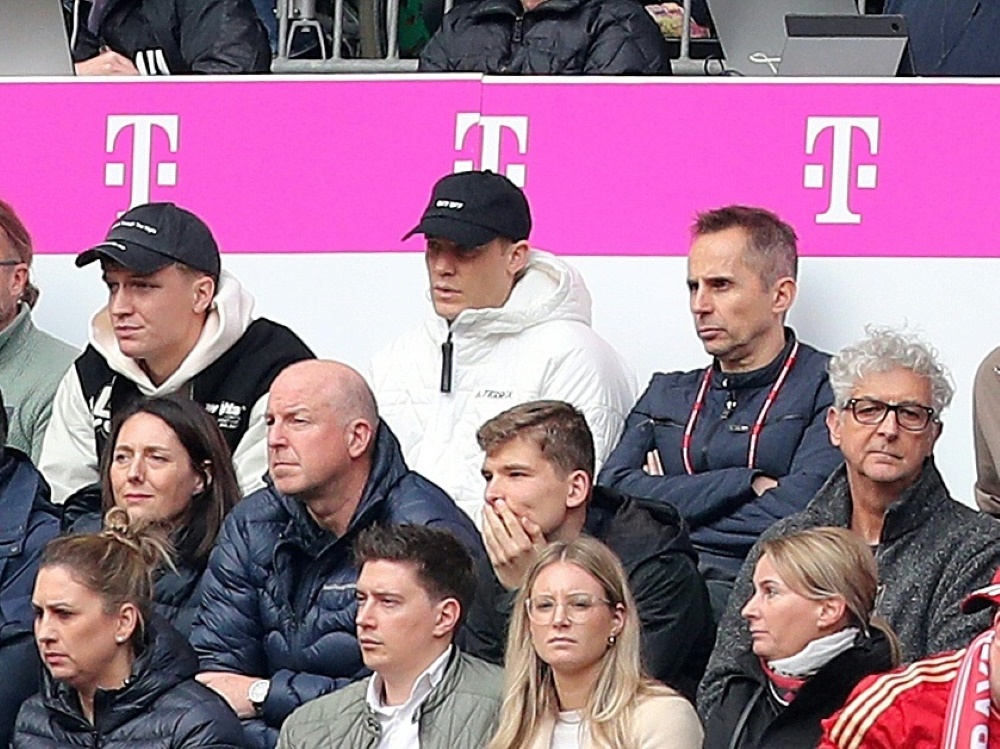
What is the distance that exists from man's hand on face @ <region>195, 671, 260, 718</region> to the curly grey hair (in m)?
1.63

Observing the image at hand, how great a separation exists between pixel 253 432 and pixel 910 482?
200cm

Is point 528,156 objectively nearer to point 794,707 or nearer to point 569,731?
point 569,731

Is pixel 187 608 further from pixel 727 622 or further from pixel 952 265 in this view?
pixel 952 265

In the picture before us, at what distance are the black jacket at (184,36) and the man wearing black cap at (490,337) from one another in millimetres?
1711

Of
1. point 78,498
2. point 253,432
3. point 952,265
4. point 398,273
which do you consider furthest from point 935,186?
point 78,498

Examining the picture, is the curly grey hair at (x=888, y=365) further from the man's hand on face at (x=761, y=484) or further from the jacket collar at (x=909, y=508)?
the man's hand on face at (x=761, y=484)

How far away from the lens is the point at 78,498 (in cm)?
719

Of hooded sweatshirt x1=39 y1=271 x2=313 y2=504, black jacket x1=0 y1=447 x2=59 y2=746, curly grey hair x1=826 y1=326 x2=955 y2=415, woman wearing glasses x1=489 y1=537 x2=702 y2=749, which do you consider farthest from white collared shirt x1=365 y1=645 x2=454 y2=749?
hooded sweatshirt x1=39 y1=271 x2=313 y2=504

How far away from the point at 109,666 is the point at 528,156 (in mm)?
2592

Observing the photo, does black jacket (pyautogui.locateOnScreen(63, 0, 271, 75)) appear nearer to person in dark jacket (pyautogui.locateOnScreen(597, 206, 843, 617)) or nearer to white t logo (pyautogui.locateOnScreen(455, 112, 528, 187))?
white t logo (pyautogui.locateOnScreen(455, 112, 528, 187))

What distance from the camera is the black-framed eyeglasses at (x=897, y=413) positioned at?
6277mm

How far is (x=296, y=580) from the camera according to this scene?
666 cm

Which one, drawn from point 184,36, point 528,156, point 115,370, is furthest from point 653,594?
point 184,36

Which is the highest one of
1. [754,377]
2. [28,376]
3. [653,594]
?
[754,377]
